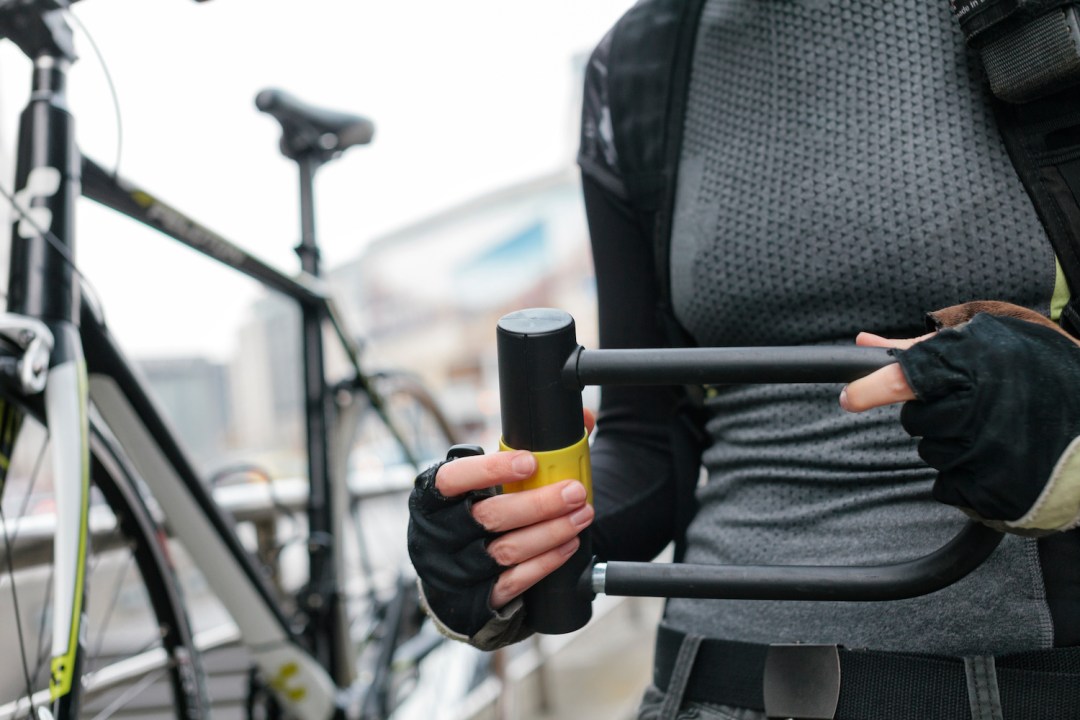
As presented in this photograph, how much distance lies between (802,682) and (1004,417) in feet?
0.80

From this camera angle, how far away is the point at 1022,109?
52 centimetres

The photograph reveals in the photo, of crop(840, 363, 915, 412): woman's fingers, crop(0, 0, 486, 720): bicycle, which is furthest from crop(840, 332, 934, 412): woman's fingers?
crop(0, 0, 486, 720): bicycle

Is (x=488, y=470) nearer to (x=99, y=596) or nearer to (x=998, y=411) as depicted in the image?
(x=998, y=411)

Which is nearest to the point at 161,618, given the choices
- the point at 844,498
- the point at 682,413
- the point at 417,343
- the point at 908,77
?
the point at 682,413

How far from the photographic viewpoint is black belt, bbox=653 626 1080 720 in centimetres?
48

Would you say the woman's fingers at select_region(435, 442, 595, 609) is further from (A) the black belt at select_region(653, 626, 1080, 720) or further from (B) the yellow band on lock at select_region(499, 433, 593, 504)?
(A) the black belt at select_region(653, 626, 1080, 720)

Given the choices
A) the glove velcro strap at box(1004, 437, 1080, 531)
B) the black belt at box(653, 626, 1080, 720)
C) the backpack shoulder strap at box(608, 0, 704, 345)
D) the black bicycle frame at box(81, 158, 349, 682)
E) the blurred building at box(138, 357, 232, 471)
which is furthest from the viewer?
the blurred building at box(138, 357, 232, 471)

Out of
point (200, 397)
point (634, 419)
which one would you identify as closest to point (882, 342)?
point (634, 419)

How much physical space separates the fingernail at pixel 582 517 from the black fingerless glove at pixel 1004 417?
175 millimetres

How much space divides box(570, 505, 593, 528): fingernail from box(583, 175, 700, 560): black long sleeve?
0.22m

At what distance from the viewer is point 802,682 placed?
53 centimetres

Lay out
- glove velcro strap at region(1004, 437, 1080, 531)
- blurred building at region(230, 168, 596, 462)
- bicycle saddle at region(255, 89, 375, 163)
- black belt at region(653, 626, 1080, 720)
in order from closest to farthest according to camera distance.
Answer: glove velcro strap at region(1004, 437, 1080, 531), black belt at region(653, 626, 1080, 720), bicycle saddle at region(255, 89, 375, 163), blurred building at region(230, 168, 596, 462)

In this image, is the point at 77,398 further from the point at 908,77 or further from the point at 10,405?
the point at 908,77

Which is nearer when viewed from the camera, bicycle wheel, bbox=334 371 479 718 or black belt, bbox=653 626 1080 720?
black belt, bbox=653 626 1080 720
